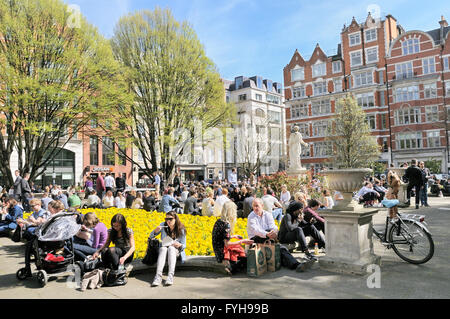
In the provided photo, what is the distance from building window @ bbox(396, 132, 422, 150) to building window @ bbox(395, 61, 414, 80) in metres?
7.72

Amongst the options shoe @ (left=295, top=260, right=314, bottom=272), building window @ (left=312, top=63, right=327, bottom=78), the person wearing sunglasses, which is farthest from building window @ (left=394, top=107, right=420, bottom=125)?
the person wearing sunglasses

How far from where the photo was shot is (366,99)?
4656cm

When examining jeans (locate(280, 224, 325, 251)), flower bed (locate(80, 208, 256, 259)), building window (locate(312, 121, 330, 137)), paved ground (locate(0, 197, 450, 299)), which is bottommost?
paved ground (locate(0, 197, 450, 299))

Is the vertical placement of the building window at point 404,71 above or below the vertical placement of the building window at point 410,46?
below

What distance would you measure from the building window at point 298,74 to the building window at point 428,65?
1730 centimetres

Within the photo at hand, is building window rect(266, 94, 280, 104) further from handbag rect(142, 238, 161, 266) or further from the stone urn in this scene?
handbag rect(142, 238, 161, 266)

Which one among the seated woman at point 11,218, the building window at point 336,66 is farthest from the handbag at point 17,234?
the building window at point 336,66

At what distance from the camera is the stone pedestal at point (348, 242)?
559cm

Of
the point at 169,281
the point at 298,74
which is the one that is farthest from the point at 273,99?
the point at 169,281

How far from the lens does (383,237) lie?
655 cm

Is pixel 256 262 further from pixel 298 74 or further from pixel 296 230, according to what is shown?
pixel 298 74

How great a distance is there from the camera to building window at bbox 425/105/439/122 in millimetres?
41031

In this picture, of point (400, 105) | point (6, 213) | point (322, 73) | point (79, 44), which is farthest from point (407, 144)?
point (6, 213)

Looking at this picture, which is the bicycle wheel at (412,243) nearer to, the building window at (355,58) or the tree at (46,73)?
the tree at (46,73)
